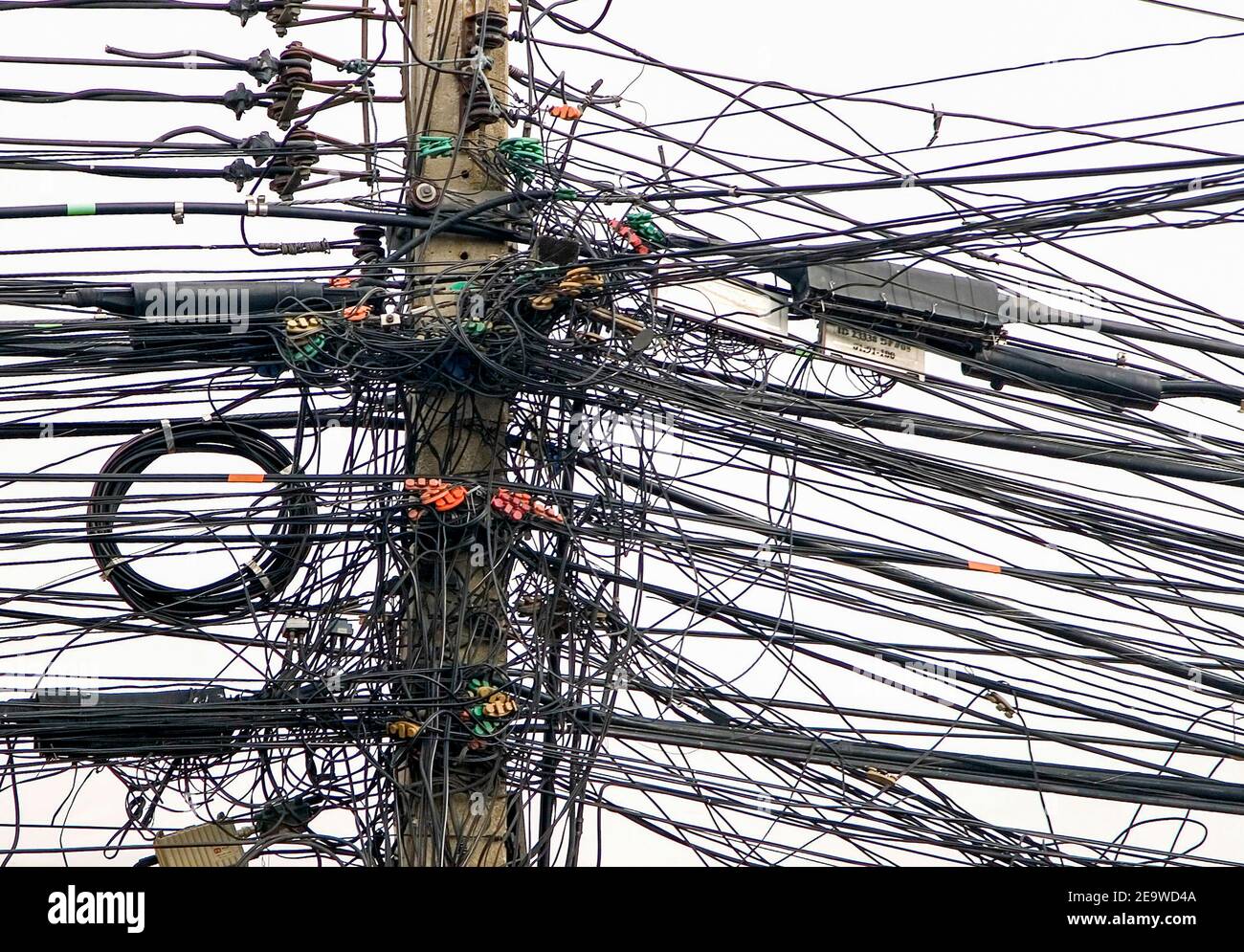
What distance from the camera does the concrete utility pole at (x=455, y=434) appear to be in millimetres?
6168

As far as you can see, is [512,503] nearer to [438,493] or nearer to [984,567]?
[438,493]

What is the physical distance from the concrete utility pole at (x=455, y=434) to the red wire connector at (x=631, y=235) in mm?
438

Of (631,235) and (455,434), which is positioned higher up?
(631,235)

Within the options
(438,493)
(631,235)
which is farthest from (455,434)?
(631,235)

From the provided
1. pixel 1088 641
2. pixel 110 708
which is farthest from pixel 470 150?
pixel 1088 641

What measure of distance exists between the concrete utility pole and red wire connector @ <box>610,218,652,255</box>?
44cm

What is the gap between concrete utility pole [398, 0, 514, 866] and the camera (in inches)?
243

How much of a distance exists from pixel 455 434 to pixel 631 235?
102 cm

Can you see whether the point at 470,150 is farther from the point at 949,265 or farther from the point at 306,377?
the point at 949,265

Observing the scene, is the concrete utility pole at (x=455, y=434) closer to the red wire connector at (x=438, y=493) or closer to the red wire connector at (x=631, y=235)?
the red wire connector at (x=438, y=493)

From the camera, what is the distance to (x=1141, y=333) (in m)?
7.13

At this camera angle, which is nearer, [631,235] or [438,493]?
[438,493]

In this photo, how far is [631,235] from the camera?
6.62 metres

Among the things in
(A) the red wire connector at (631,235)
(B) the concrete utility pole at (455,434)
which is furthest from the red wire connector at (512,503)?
(A) the red wire connector at (631,235)
